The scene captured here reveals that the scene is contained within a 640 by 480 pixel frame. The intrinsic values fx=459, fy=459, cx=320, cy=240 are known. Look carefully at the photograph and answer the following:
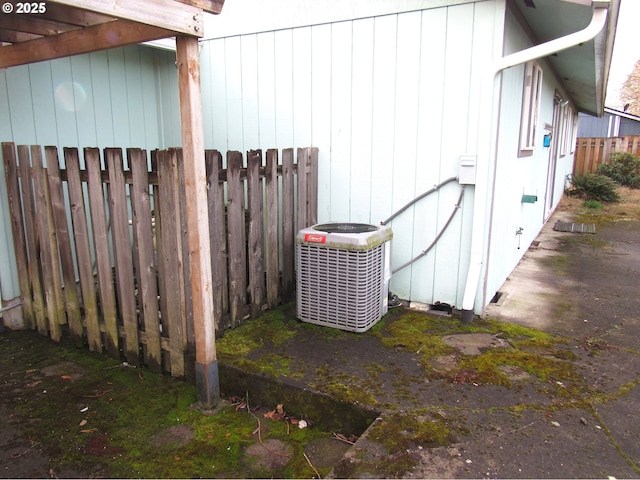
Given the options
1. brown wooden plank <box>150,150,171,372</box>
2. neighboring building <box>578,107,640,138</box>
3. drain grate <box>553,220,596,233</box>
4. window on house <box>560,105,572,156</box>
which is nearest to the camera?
brown wooden plank <box>150,150,171,372</box>

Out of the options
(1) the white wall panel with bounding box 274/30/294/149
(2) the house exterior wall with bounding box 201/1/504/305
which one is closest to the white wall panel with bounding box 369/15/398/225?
(2) the house exterior wall with bounding box 201/1/504/305

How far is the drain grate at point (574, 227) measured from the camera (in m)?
8.77

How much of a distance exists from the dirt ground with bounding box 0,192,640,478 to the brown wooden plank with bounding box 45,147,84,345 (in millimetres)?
277

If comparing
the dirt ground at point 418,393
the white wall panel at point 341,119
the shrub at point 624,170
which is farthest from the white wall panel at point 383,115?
the shrub at point 624,170

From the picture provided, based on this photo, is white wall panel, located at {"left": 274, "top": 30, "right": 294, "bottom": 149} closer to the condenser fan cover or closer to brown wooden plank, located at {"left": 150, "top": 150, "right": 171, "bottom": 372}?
the condenser fan cover

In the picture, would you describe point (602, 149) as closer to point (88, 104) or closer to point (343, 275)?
point (343, 275)

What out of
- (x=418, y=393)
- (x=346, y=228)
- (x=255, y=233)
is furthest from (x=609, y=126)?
(x=418, y=393)

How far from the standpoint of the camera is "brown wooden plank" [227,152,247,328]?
3592mm

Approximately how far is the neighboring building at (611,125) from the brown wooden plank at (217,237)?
67.4 ft

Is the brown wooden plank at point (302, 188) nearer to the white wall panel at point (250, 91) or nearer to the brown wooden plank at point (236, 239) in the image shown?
the brown wooden plank at point (236, 239)

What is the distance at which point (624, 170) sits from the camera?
14633 millimetres

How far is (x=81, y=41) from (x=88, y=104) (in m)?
1.72

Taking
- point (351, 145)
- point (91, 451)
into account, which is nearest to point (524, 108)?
point (351, 145)

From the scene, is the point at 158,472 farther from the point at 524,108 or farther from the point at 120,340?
the point at 524,108
